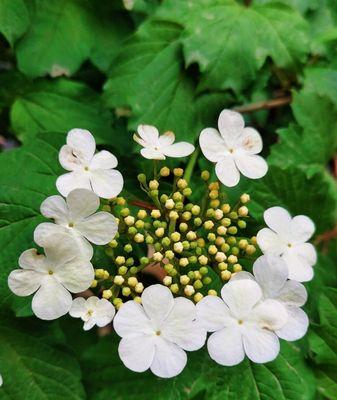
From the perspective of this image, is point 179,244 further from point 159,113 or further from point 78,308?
point 159,113

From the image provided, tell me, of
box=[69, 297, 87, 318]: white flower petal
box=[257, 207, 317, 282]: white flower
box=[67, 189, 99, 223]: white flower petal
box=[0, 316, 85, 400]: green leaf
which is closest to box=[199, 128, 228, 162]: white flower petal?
box=[257, 207, 317, 282]: white flower

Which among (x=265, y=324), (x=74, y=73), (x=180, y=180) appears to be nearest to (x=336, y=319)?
(x=265, y=324)

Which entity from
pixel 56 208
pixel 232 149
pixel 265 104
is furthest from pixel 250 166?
pixel 265 104

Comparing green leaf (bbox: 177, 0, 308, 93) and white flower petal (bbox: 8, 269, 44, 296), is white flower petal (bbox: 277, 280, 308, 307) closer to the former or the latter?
white flower petal (bbox: 8, 269, 44, 296)

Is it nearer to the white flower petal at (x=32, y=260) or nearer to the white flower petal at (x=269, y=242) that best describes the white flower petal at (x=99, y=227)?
the white flower petal at (x=32, y=260)

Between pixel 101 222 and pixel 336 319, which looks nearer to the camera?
pixel 101 222

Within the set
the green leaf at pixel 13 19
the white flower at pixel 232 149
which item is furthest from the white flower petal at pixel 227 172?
the green leaf at pixel 13 19

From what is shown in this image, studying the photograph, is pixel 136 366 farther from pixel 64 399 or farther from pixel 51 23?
pixel 51 23

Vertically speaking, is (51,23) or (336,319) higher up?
(51,23)
